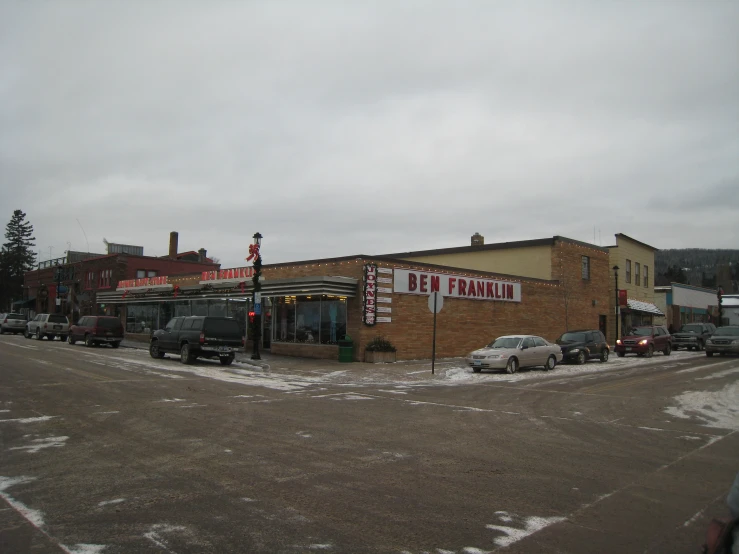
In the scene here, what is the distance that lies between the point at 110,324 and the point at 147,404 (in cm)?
2415

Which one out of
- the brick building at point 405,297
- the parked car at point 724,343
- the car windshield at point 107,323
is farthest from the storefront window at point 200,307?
the parked car at point 724,343

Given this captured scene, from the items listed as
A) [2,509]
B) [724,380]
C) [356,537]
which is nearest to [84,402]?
[2,509]

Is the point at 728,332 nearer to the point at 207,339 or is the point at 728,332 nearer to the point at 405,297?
the point at 405,297

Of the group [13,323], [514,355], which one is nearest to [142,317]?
[13,323]

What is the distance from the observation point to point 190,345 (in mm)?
23656

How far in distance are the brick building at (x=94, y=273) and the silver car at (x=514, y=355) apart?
35.1 m

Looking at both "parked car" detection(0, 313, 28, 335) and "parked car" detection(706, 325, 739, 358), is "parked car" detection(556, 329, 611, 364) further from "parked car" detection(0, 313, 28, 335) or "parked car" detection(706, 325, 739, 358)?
"parked car" detection(0, 313, 28, 335)

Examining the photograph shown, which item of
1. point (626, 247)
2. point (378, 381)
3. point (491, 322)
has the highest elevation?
point (626, 247)

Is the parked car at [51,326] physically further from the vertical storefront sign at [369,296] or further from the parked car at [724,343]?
the parked car at [724,343]

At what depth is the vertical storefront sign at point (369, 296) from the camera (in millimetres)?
25562

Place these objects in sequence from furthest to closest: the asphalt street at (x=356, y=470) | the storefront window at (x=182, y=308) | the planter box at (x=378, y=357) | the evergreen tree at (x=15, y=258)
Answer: the evergreen tree at (x=15, y=258) < the storefront window at (x=182, y=308) < the planter box at (x=378, y=357) < the asphalt street at (x=356, y=470)

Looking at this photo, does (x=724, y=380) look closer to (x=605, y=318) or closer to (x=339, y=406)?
(x=339, y=406)

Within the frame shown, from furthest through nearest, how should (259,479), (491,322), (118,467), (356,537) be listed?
(491,322) → (118,467) → (259,479) → (356,537)

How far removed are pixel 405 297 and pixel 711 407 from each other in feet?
50.1
